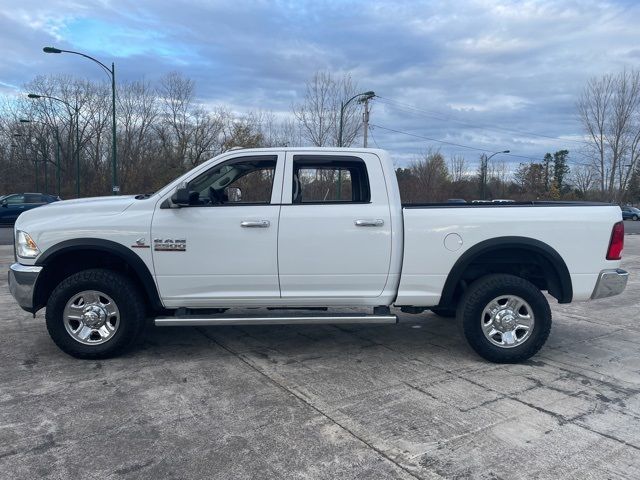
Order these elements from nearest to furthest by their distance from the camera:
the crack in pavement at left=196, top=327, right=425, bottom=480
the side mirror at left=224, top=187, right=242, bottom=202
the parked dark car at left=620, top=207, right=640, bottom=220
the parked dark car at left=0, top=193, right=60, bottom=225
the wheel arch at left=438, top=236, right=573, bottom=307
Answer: the crack in pavement at left=196, top=327, right=425, bottom=480 < the wheel arch at left=438, top=236, right=573, bottom=307 < the side mirror at left=224, top=187, right=242, bottom=202 < the parked dark car at left=0, top=193, right=60, bottom=225 < the parked dark car at left=620, top=207, right=640, bottom=220

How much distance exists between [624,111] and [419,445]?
4844cm

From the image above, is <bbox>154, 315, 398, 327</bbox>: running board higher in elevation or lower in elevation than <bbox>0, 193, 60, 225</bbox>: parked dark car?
lower

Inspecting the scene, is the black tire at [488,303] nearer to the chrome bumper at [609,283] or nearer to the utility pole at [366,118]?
the chrome bumper at [609,283]

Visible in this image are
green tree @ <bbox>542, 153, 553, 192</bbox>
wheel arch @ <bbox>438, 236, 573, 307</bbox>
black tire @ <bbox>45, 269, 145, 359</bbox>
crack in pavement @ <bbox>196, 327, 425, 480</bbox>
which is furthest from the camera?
green tree @ <bbox>542, 153, 553, 192</bbox>

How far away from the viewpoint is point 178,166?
1726 inches

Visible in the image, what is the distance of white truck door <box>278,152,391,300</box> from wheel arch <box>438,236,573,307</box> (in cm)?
66

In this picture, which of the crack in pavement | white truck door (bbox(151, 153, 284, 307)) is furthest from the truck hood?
the crack in pavement

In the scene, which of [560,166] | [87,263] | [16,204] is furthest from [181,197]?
[560,166]

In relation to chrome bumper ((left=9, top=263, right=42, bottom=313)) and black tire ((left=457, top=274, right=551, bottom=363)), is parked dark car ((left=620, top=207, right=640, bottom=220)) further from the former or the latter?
chrome bumper ((left=9, top=263, right=42, bottom=313))

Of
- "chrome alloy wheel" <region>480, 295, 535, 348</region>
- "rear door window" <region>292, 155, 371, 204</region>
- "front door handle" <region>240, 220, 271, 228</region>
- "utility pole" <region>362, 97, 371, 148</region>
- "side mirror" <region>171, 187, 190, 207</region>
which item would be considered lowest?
"chrome alloy wheel" <region>480, 295, 535, 348</region>

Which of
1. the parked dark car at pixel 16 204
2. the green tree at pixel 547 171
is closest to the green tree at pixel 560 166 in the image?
the green tree at pixel 547 171

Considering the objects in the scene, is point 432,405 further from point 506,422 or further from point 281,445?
point 281,445

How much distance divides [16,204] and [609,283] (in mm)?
27687

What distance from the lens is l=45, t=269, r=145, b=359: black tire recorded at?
4.84 meters
